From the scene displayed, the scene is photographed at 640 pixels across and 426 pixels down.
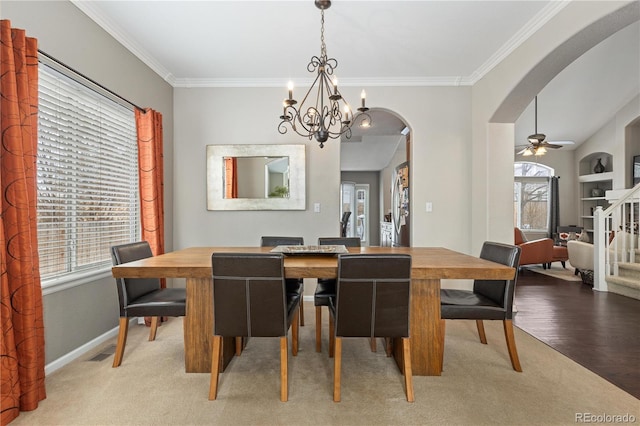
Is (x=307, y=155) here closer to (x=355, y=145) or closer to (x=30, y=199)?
(x=30, y=199)

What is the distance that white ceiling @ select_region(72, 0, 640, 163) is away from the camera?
2.51 metres

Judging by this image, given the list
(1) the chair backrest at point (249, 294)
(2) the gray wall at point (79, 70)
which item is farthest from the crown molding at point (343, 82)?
(1) the chair backrest at point (249, 294)

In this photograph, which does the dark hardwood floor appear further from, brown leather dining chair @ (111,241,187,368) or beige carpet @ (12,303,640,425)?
brown leather dining chair @ (111,241,187,368)

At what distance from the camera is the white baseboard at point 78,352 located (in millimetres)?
2205

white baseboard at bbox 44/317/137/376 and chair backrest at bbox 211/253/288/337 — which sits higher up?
chair backrest at bbox 211/253/288/337

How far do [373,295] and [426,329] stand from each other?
1.93 feet

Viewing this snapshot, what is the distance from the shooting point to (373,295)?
181 centimetres

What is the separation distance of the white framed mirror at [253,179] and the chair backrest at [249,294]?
83.0 inches

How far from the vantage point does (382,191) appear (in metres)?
9.55

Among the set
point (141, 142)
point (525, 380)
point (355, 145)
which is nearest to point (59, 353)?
point (141, 142)

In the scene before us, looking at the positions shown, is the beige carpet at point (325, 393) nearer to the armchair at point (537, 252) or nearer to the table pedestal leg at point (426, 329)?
the table pedestal leg at point (426, 329)

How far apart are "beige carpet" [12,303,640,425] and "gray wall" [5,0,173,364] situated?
24 centimetres

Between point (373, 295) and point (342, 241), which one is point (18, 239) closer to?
point (373, 295)

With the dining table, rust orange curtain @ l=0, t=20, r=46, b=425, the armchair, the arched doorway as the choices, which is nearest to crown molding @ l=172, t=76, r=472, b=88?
rust orange curtain @ l=0, t=20, r=46, b=425
